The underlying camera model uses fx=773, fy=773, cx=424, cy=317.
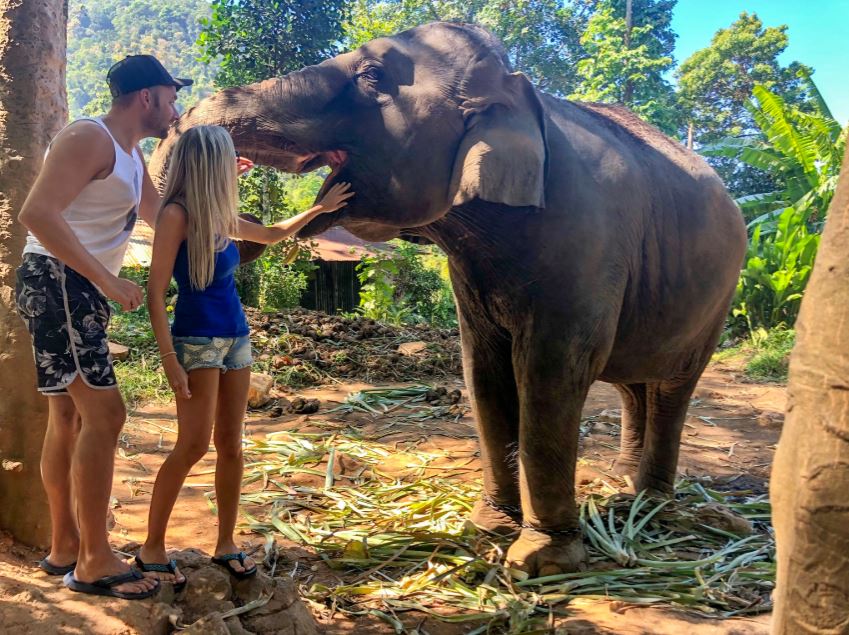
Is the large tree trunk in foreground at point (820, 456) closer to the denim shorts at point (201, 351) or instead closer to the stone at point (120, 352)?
the denim shorts at point (201, 351)

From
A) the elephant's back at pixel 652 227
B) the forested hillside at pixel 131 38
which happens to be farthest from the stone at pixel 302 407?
the forested hillside at pixel 131 38

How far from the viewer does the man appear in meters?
2.18

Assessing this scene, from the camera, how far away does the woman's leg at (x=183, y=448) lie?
244cm

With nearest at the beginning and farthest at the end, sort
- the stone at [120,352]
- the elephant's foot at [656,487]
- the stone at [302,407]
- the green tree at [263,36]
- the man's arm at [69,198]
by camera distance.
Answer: the man's arm at [69,198] < the elephant's foot at [656,487] < the stone at [302,407] < the stone at [120,352] < the green tree at [263,36]

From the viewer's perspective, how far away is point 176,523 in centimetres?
384

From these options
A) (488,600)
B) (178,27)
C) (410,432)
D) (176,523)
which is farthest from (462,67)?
(178,27)

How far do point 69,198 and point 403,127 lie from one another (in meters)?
1.38

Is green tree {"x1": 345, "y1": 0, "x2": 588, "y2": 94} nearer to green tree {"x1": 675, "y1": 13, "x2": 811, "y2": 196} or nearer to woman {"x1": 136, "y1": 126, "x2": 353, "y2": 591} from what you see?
green tree {"x1": 675, "y1": 13, "x2": 811, "y2": 196}

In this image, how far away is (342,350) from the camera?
8695mm

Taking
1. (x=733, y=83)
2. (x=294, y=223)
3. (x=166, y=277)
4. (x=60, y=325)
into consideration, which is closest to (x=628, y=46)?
(x=733, y=83)

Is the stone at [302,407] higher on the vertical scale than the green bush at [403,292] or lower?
lower

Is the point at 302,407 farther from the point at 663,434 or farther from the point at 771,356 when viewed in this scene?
the point at 771,356

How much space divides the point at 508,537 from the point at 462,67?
7.02 feet

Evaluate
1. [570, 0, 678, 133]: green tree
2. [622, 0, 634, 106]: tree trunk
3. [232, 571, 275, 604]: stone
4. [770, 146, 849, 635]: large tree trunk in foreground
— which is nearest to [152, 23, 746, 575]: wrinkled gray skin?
[232, 571, 275, 604]: stone
